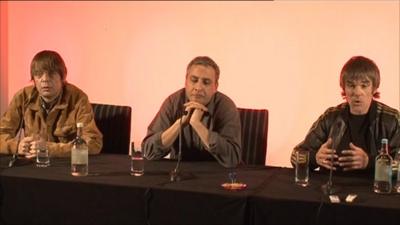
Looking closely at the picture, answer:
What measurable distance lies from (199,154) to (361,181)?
77 cm

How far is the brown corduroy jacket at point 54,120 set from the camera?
2.73 meters

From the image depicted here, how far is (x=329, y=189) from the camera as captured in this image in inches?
78.6

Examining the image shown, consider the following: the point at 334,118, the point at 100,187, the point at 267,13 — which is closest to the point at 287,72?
the point at 267,13

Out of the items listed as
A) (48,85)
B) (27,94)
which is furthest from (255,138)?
(27,94)

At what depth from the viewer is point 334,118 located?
249 cm

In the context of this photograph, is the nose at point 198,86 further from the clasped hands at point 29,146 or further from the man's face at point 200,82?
the clasped hands at point 29,146

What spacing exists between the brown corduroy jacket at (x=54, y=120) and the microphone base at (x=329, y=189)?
1.17 meters

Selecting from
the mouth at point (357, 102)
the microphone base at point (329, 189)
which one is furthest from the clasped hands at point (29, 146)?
the mouth at point (357, 102)

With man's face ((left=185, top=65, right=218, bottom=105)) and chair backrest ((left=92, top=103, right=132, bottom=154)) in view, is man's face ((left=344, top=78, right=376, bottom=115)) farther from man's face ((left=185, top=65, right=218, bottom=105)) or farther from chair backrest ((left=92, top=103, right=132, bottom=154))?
chair backrest ((left=92, top=103, right=132, bottom=154))

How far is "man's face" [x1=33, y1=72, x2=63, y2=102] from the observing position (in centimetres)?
271

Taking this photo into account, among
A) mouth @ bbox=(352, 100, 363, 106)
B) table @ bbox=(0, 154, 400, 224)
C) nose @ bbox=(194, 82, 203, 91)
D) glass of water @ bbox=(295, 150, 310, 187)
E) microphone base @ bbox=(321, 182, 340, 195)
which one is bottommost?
table @ bbox=(0, 154, 400, 224)

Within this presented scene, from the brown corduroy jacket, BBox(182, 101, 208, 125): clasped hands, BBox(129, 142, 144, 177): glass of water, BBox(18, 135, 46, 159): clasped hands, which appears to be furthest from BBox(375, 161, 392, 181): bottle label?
BBox(18, 135, 46, 159): clasped hands

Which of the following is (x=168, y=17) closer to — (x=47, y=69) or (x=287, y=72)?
(x=287, y=72)

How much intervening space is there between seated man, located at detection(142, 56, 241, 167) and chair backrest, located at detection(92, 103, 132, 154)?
430 mm
